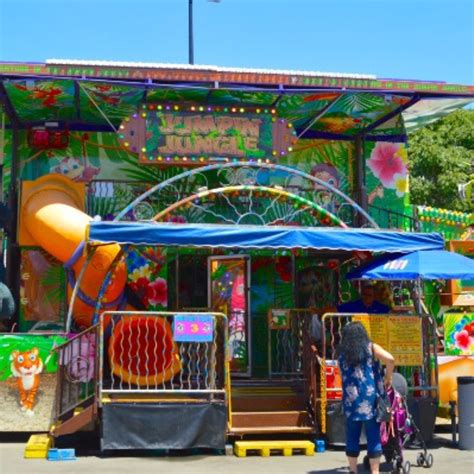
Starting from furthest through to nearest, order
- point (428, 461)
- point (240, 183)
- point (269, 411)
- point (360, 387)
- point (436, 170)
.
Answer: point (436, 170), point (240, 183), point (269, 411), point (428, 461), point (360, 387)

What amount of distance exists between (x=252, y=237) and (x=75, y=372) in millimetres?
3152

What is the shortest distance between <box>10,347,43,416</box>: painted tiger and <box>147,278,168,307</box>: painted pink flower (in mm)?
3067

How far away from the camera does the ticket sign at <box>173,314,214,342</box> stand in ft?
33.1

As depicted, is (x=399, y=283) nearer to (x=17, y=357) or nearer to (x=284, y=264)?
(x=284, y=264)

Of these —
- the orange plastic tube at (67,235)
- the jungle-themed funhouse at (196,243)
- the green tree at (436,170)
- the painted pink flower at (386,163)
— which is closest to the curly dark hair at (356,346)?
the jungle-themed funhouse at (196,243)

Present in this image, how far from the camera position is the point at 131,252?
13820mm

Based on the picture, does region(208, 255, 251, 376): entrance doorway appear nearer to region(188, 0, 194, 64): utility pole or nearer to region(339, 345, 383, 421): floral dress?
region(339, 345, 383, 421): floral dress

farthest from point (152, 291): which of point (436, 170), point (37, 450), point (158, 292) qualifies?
point (436, 170)

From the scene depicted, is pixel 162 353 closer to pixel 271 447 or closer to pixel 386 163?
pixel 271 447

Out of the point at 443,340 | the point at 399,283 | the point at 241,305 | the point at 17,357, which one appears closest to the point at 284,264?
the point at 241,305

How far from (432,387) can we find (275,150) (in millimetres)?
4861

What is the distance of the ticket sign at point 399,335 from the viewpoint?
424 inches

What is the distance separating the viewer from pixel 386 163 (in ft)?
49.5

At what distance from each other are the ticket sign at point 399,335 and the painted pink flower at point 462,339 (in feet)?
8.52
